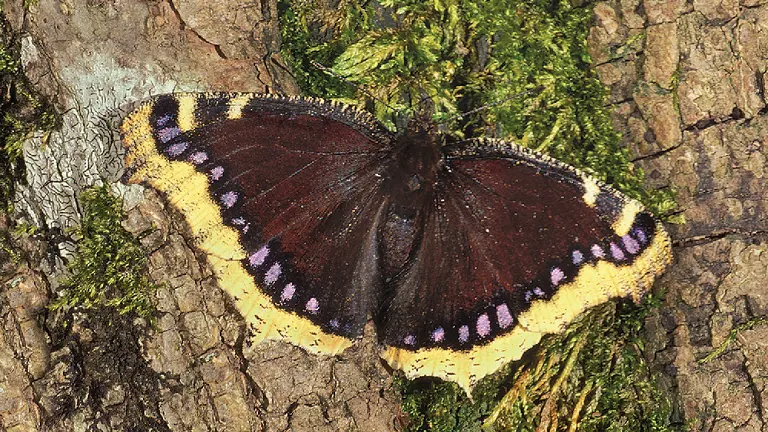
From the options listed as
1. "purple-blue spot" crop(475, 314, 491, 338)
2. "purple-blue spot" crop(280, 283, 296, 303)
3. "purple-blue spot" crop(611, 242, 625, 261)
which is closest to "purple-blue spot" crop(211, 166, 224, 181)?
"purple-blue spot" crop(280, 283, 296, 303)

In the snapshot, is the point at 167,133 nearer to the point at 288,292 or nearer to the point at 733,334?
the point at 288,292

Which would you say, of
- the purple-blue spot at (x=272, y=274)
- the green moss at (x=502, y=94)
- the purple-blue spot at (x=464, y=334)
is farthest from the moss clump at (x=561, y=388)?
the purple-blue spot at (x=272, y=274)

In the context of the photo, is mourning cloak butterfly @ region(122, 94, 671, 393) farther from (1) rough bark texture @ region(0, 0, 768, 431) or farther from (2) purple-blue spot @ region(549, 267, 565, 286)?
(1) rough bark texture @ region(0, 0, 768, 431)

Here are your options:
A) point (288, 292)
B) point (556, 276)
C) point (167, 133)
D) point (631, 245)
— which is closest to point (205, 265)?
point (288, 292)

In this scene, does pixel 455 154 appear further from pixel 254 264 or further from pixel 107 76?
pixel 107 76

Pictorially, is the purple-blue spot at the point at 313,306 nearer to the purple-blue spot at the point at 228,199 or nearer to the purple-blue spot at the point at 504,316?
the purple-blue spot at the point at 228,199

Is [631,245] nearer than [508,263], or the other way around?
[631,245]

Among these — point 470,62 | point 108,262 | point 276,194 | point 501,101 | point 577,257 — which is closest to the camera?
point 108,262

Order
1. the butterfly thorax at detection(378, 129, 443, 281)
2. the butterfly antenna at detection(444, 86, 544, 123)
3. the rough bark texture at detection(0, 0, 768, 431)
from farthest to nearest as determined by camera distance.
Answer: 1. the butterfly antenna at detection(444, 86, 544, 123)
2. the butterfly thorax at detection(378, 129, 443, 281)
3. the rough bark texture at detection(0, 0, 768, 431)
